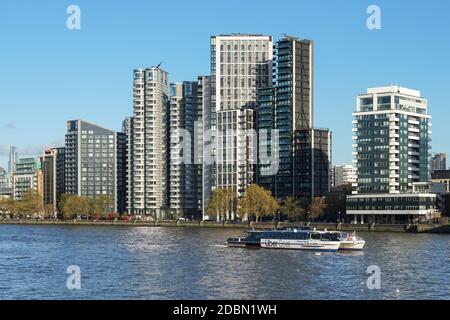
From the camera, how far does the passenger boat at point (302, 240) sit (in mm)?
109750

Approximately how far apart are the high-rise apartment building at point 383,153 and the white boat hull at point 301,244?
81812 millimetres

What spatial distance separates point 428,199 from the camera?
611ft

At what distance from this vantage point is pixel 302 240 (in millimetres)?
112500

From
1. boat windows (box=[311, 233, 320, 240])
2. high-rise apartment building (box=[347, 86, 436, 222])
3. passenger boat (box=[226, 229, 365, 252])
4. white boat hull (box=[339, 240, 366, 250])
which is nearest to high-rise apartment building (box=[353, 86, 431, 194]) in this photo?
high-rise apartment building (box=[347, 86, 436, 222])

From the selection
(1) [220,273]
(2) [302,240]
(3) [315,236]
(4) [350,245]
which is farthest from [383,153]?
(1) [220,273]

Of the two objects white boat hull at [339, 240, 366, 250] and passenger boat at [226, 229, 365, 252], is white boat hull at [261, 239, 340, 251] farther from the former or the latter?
white boat hull at [339, 240, 366, 250]

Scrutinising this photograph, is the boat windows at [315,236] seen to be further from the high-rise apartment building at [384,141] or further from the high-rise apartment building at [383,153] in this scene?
the high-rise apartment building at [384,141]

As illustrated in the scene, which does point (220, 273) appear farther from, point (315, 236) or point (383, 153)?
point (383, 153)

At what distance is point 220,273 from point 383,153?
416 ft

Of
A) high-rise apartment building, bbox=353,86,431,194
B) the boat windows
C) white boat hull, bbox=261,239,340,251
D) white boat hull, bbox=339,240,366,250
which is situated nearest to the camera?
white boat hull, bbox=261,239,340,251

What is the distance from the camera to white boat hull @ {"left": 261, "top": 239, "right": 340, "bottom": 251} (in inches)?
4296

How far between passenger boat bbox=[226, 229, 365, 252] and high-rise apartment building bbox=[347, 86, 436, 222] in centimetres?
8049

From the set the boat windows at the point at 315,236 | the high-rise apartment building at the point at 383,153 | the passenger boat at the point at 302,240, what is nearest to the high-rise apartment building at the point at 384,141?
the high-rise apartment building at the point at 383,153
